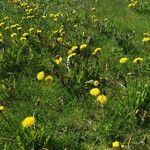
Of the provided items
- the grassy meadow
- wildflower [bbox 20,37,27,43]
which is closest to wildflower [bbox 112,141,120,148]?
the grassy meadow

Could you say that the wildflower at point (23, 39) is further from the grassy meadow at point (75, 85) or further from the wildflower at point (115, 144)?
the wildflower at point (115, 144)

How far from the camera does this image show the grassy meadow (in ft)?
19.6

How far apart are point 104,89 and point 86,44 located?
77.5 inches

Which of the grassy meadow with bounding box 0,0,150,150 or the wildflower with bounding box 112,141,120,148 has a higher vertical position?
the wildflower with bounding box 112,141,120,148

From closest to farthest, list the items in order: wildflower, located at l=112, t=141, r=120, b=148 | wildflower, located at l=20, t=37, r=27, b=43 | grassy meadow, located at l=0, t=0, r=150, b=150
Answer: wildflower, located at l=112, t=141, r=120, b=148 → grassy meadow, located at l=0, t=0, r=150, b=150 → wildflower, located at l=20, t=37, r=27, b=43

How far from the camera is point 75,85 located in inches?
285

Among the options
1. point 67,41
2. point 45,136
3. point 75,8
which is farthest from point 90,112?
point 75,8

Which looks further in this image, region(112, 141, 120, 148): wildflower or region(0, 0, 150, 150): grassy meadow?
region(0, 0, 150, 150): grassy meadow

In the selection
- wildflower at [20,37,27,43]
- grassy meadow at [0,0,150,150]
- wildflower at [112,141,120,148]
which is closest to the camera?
wildflower at [112,141,120,148]

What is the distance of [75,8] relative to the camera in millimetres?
12875

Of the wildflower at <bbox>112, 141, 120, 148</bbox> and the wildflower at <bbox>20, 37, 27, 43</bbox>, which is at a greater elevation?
the wildflower at <bbox>112, 141, 120, 148</bbox>

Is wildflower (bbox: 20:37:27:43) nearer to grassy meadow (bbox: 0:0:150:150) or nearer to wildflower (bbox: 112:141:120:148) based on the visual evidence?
grassy meadow (bbox: 0:0:150:150)

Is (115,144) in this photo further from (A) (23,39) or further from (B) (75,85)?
(A) (23,39)

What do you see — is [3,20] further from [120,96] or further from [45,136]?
[45,136]
